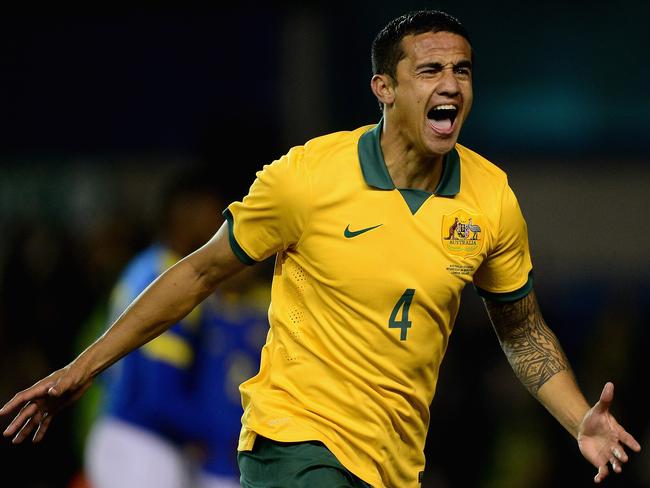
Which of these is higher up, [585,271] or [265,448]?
[265,448]

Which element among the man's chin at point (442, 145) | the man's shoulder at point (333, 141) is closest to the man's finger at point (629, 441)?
the man's chin at point (442, 145)

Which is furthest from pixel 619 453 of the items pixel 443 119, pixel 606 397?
pixel 443 119

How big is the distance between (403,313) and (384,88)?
0.77 meters

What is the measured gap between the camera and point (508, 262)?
15.6 ft

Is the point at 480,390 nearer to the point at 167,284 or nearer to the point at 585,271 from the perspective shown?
the point at 585,271

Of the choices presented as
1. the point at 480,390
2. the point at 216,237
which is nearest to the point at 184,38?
the point at 480,390

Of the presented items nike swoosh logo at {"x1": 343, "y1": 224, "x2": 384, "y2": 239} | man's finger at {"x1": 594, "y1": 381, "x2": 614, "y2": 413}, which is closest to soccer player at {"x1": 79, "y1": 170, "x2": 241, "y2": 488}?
nike swoosh logo at {"x1": 343, "y1": 224, "x2": 384, "y2": 239}

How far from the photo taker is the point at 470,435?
902cm

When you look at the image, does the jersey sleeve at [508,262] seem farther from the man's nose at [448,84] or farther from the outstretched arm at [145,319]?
the outstretched arm at [145,319]

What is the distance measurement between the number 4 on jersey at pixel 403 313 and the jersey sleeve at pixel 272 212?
0.39 metres

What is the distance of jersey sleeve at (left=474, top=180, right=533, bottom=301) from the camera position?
15.4ft

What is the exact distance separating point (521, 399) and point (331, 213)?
192 inches

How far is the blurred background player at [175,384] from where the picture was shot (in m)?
7.18

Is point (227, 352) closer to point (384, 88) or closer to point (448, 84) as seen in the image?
point (384, 88)
